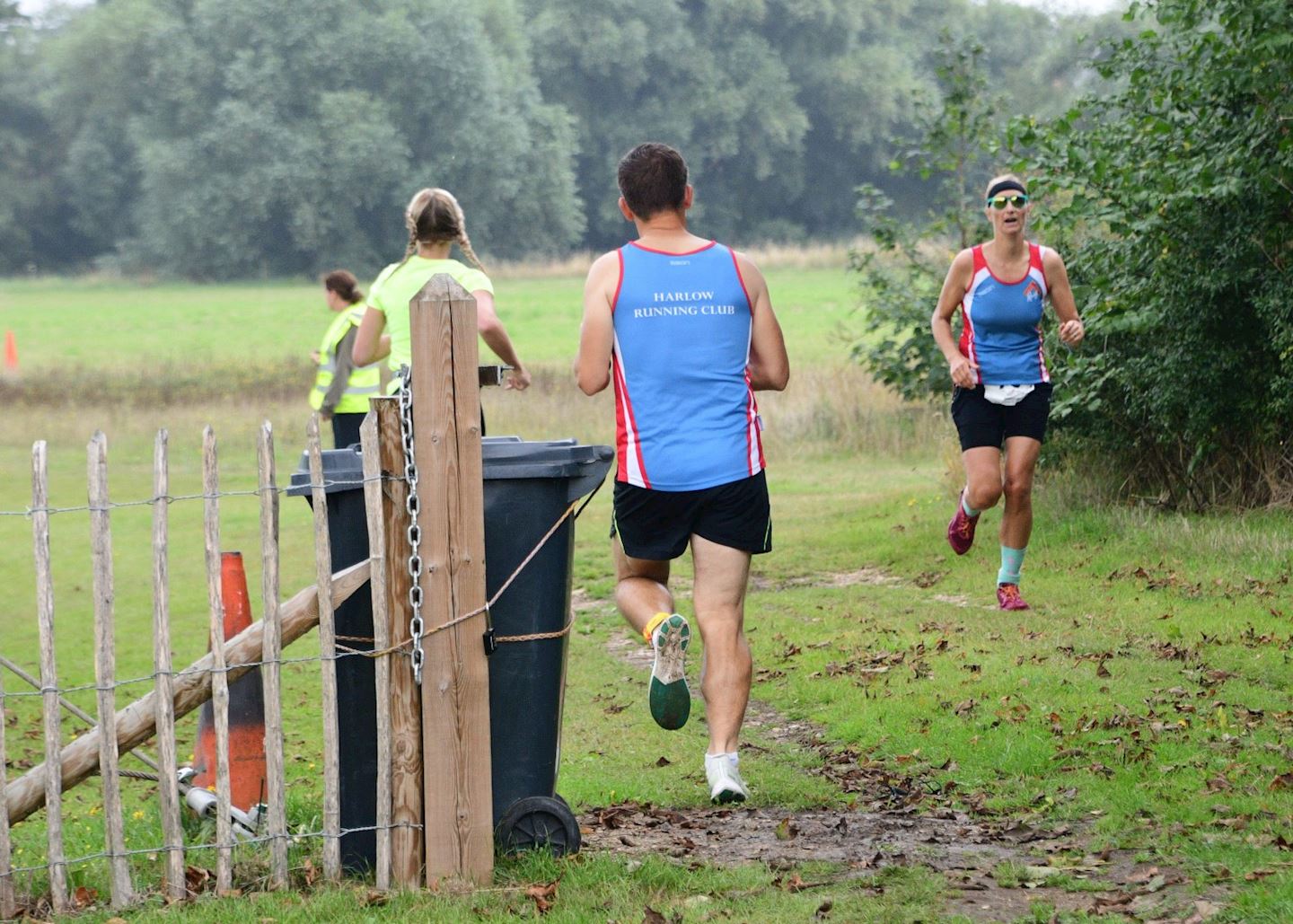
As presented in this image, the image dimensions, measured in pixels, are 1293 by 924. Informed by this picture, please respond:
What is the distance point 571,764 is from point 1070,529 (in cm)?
554

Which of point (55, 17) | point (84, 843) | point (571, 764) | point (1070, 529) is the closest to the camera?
point (84, 843)

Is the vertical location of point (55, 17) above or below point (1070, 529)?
above

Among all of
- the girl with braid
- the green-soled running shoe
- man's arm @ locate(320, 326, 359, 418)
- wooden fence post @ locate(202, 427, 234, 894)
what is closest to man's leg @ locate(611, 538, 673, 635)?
the green-soled running shoe

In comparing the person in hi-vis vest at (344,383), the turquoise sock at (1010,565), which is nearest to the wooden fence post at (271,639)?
the turquoise sock at (1010,565)

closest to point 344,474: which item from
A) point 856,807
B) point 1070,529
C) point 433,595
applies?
point 433,595

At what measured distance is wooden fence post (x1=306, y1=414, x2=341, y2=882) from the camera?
4.71 metres

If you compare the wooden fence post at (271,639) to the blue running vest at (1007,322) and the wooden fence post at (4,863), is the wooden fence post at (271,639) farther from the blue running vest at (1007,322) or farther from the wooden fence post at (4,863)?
the blue running vest at (1007,322)

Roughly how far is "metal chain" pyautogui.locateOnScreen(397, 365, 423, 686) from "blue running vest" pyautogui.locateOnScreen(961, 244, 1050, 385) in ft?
15.3

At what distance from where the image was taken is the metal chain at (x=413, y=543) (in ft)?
15.5

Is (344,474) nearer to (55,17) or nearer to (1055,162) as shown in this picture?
(1055,162)

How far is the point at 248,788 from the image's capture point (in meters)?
6.04

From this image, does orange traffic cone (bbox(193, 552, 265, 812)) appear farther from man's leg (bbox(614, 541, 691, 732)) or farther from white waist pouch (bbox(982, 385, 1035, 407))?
white waist pouch (bbox(982, 385, 1035, 407))

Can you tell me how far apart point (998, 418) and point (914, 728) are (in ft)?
8.40

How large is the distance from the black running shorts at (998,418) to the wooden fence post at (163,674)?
203 inches
